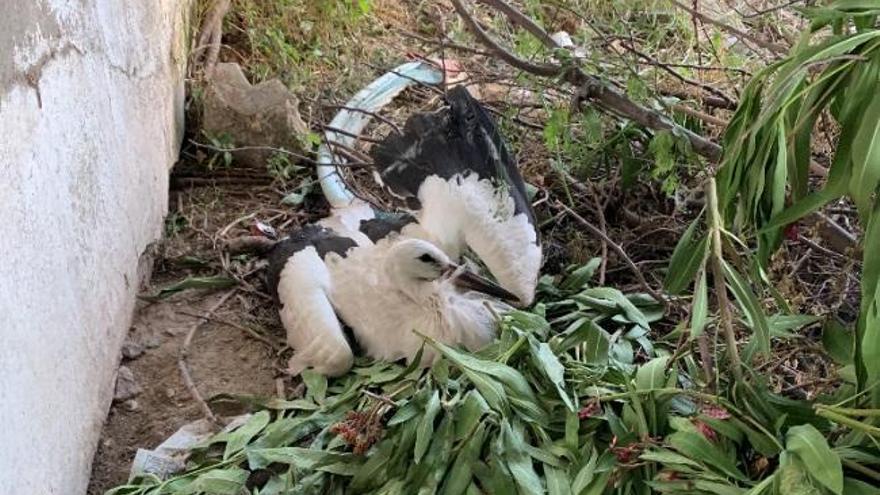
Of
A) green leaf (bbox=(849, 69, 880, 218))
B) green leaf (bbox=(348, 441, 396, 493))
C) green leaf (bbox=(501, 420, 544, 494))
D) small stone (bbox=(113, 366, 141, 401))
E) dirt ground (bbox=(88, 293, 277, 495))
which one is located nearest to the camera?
green leaf (bbox=(849, 69, 880, 218))

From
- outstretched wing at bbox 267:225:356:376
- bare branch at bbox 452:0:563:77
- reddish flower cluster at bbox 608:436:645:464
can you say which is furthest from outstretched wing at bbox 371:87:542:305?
reddish flower cluster at bbox 608:436:645:464

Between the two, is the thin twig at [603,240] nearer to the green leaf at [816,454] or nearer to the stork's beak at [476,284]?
the stork's beak at [476,284]

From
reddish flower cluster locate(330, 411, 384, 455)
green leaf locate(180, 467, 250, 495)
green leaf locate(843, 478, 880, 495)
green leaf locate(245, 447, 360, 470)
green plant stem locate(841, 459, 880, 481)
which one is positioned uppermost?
green plant stem locate(841, 459, 880, 481)

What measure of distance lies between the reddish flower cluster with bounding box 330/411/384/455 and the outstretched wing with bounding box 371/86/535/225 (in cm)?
71

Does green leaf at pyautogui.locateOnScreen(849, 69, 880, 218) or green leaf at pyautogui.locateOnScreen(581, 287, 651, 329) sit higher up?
green leaf at pyautogui.locateOnScreen(849, 69, 880, 218)

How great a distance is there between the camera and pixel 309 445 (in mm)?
2160

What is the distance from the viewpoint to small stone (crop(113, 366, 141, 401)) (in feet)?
7.80

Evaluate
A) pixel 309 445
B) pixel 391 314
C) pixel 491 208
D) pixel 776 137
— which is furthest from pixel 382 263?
pixel 776 137

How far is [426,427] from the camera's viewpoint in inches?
76.4

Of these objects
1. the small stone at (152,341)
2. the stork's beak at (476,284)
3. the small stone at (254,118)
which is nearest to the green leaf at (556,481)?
the stork's beak at (476,284)

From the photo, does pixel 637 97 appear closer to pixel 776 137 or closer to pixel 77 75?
pixel 776 137

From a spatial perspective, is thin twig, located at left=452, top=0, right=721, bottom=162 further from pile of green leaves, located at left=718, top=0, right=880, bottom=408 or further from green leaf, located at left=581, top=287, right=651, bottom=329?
pile of green leaves, located at left=718, top=0, right=880, bottom=408

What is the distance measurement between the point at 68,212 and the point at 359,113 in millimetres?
1395

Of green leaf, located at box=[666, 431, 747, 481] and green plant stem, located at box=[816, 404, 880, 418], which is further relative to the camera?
green leaf, located at box=[666, 431, 747, 481]
